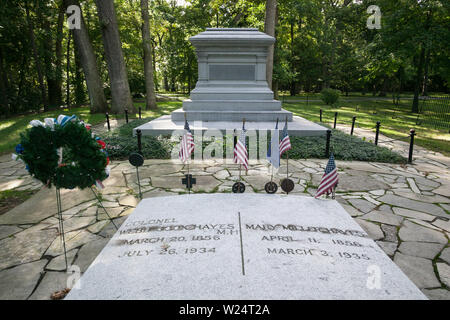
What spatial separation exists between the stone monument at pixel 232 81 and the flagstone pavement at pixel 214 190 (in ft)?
12.8

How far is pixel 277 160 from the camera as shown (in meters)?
4.76

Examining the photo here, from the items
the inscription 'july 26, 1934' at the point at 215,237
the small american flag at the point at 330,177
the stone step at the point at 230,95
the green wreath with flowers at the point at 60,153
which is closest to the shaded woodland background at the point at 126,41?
the stone step at the point at 230,95

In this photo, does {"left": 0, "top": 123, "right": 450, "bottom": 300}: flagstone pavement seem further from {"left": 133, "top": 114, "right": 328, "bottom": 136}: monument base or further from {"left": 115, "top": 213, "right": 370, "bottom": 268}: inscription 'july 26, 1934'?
{"left": 133, "top": 114, "right": 328, "bottom": 136}: monument base

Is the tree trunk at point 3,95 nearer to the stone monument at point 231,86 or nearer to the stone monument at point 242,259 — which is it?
the stone monument at point 231,86

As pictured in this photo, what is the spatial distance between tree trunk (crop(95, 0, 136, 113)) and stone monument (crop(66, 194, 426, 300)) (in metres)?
14.8

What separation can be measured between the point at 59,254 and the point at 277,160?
366 cm

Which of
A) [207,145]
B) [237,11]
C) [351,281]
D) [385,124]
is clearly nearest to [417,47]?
[385,124]

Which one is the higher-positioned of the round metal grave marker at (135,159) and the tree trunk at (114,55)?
the tree trunk at (114,55)

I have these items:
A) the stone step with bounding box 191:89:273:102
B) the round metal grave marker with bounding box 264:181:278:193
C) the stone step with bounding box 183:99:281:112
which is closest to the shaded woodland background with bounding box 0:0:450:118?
the stone step with bounding box 191:89:273:102

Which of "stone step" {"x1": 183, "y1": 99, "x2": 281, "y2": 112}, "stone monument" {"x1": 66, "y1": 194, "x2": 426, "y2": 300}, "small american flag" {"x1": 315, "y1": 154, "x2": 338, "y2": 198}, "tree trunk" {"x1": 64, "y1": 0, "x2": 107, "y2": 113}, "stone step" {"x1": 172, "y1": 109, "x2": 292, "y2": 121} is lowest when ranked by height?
Result: "stone monument" {"x1": 66, "y1": 194, "x2": 426, "y2": 300}

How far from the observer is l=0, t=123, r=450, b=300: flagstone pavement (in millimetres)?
3369

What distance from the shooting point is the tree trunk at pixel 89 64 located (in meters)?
16.4

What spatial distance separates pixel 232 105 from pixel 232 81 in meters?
1.29
